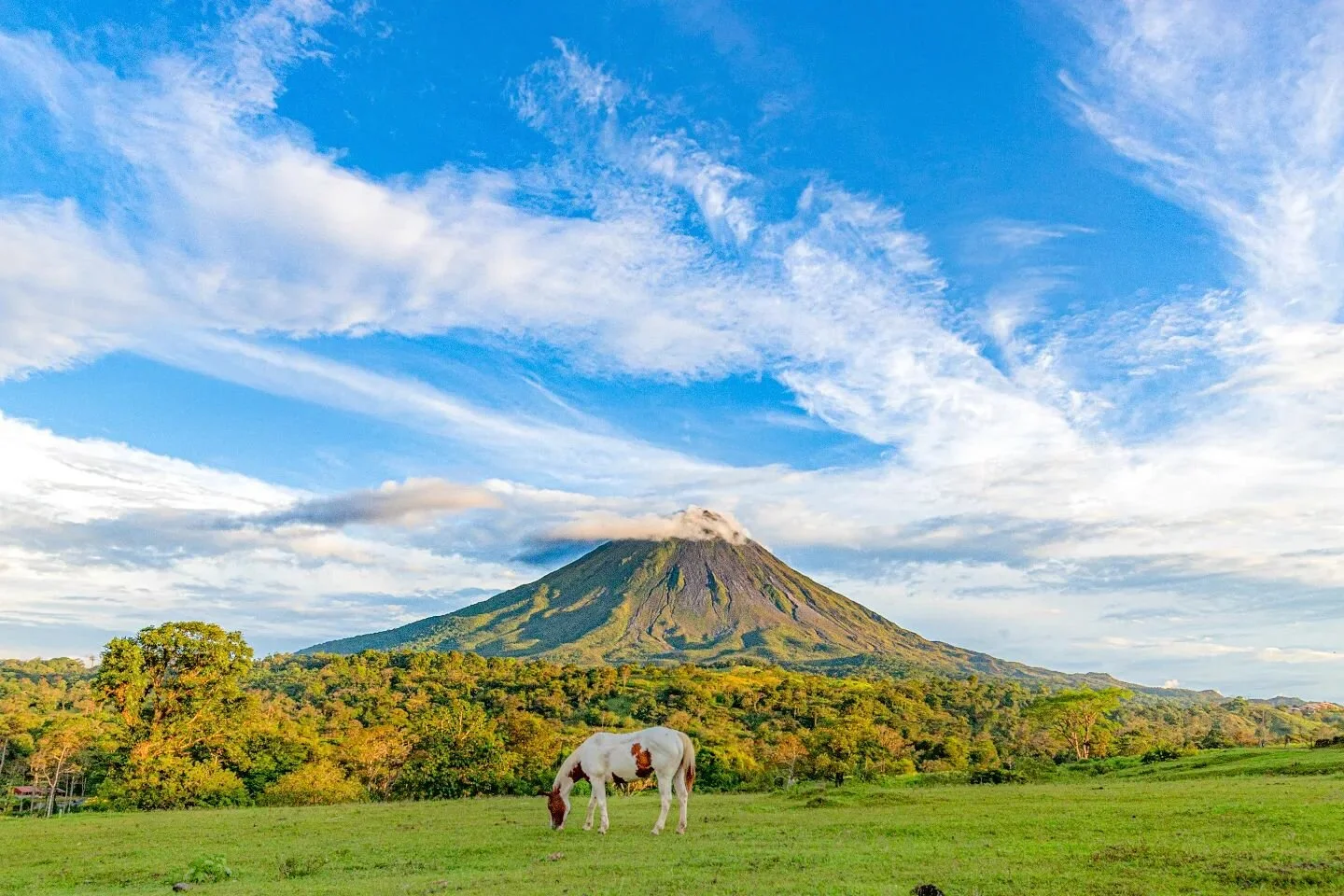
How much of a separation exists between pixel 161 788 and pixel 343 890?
2539 cm

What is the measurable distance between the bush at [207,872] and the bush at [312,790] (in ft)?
62.2

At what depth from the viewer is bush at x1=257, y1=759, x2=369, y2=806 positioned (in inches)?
1233

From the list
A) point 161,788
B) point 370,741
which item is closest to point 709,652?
point 370,741

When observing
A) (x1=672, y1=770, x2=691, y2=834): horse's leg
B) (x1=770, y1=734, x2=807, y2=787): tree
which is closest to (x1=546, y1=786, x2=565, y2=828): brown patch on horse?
(x1=672, y1=770, x2=691, y2=834): horse's leg

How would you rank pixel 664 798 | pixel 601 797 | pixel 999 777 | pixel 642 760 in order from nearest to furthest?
pixel 664 798, pixel 601 797, pixel 642 760, pixel 999 777

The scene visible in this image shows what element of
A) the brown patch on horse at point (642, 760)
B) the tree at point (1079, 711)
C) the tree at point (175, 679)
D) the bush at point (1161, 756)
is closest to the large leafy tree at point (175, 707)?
the tree at point (175, 679)

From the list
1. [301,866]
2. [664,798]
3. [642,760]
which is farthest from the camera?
[642,760]

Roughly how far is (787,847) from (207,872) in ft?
27.4

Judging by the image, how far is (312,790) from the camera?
105 ft

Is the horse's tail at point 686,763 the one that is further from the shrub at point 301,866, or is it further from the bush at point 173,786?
the bush at point 173,786

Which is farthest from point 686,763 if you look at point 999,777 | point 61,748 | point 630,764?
point 61,748

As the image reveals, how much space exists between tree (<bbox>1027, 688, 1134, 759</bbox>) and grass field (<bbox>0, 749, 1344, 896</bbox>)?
2982 centimetres

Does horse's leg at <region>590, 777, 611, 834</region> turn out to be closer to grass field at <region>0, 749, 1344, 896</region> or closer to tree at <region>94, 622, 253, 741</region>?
grass field at <region>0, 749, 1344, 896</region>

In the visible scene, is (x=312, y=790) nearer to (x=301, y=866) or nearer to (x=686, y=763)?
(x=301, y=866)
